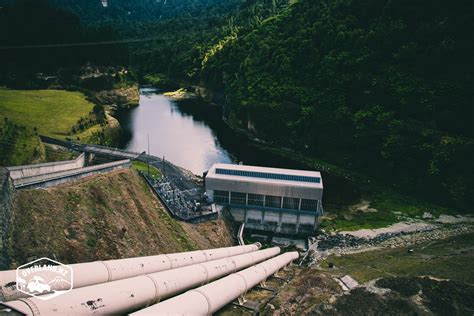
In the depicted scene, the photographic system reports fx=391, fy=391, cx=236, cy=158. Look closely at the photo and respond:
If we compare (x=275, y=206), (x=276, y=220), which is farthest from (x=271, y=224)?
(x=275, y=206)

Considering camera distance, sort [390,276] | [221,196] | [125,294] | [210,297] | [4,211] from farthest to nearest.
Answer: [221,196] < [390,276] < [4,211] < [210,297] < [125,294]

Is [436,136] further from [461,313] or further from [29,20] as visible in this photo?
[29,20]

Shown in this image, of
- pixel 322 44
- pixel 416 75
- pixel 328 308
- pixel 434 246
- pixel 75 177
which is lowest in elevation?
pixel 434 246

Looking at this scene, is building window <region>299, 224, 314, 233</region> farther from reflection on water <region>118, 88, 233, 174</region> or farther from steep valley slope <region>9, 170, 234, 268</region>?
reflection on water <region>118, 88, 233, 174</region>

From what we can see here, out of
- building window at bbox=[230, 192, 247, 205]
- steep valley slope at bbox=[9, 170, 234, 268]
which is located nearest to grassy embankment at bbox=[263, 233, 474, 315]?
steep valley slope at bbox=[9, 170, 234, 268]

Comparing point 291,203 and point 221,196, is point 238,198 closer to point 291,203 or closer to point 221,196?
point 221,196

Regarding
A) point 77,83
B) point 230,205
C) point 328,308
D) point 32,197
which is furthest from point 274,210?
point 77,83

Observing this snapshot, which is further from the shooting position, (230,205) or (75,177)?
(230,205)
